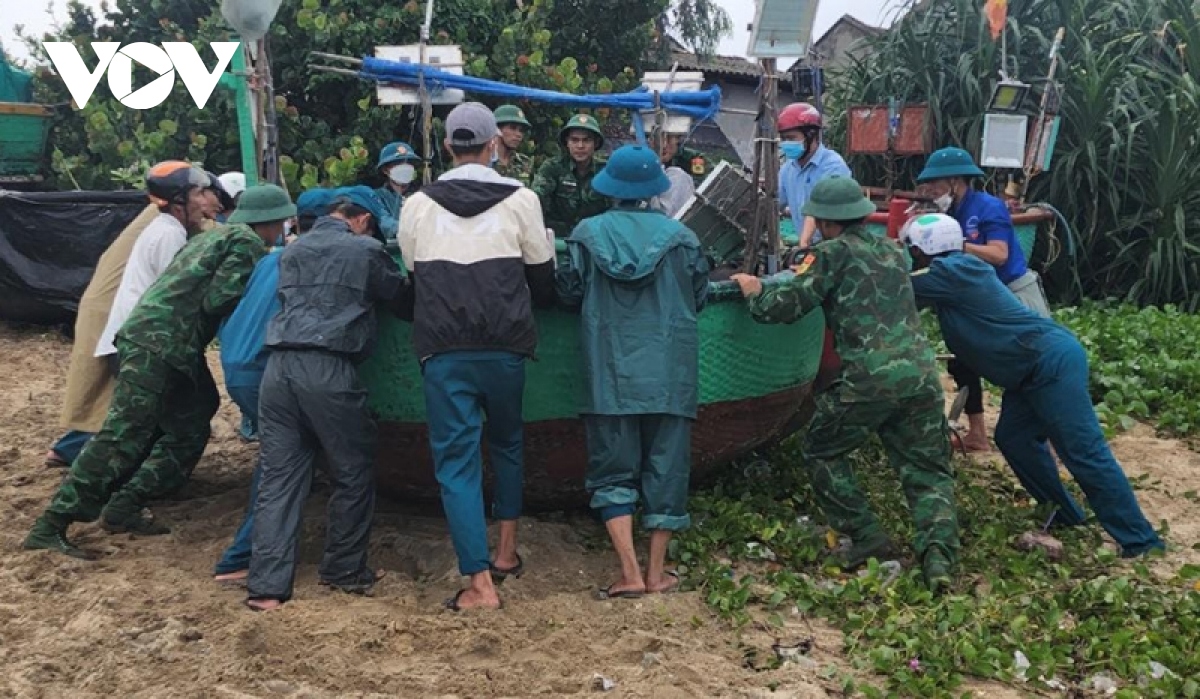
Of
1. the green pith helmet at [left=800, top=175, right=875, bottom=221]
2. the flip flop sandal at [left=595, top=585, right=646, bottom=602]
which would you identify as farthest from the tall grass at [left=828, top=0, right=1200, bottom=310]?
the flip flop sandal at [left=595, top=585, right=646, bottom=602]

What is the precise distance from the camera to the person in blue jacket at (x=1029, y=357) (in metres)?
4.47

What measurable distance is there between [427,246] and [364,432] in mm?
723

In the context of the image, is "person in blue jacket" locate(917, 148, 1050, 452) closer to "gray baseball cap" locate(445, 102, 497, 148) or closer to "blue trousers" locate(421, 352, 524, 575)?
"gray baseball cap" locate(445, 102, 497, 148)

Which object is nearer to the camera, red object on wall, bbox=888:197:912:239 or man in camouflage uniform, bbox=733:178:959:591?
man in camouflage uniform, bbox=733:178:959:591

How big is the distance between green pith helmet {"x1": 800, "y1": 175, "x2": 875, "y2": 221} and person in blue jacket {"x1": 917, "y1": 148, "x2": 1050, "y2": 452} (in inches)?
51.1

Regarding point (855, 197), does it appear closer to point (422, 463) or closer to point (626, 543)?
point (626, 543)

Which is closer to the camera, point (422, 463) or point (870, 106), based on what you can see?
point (422, 463)

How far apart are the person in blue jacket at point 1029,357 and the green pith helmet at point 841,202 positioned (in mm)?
466

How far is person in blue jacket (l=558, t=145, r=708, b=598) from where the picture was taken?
4.00 meters

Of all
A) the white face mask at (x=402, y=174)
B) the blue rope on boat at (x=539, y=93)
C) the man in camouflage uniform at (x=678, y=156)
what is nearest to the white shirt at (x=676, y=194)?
the man in camouflage uniform at (x=678, y=156)

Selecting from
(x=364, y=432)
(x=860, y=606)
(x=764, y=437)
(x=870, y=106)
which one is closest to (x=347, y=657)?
(x=364, y=432)

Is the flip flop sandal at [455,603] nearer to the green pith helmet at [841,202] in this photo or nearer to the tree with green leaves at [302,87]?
the green pith helmet at [841,202]

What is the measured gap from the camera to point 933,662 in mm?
3424

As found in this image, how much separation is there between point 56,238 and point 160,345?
4.41 m
